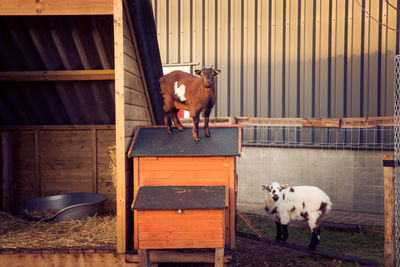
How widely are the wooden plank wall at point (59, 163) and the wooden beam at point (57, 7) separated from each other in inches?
114

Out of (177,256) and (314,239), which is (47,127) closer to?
(177,256)

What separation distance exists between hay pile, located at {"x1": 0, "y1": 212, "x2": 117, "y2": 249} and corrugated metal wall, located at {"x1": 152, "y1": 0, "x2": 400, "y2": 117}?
537 centimetres

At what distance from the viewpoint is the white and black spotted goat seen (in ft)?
20.2

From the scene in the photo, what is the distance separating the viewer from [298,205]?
6.26 metres

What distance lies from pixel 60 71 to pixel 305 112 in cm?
597

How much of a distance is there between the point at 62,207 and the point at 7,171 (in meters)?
1.24

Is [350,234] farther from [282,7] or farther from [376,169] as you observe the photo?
[282,7]

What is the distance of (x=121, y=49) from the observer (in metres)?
4.79

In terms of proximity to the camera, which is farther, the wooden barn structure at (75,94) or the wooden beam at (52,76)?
the wooden beam at (52,76)

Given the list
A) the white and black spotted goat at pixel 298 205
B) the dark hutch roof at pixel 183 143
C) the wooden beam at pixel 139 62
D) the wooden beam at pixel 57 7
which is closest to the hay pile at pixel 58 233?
the dark hutch roof at pixel 183 143

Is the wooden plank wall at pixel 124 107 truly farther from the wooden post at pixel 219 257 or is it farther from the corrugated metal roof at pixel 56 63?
the wooden post at pixel 219 257

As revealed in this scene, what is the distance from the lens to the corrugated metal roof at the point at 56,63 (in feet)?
18.3

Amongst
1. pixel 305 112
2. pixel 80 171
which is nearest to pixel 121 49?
pixel 80 171

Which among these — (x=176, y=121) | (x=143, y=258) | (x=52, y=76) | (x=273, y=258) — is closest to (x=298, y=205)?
(x=273, y=258)
